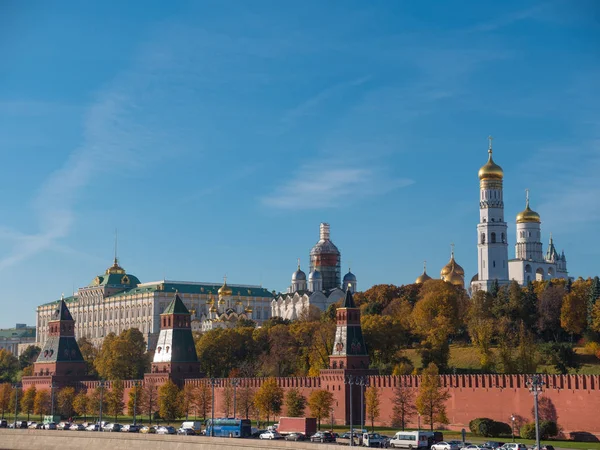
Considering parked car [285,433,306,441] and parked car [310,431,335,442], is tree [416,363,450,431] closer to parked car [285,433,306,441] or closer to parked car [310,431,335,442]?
parked car [310,431,335,442]

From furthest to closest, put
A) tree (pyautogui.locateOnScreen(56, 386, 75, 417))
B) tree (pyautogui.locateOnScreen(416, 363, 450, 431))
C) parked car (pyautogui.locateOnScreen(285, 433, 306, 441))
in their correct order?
tree (pyautogui.locateOnScreen(56, 386, 75, 417))
tree (pyautogui.locateOnScreen(416, 363, 450, 431))
parked car (pyautogui.locateOnScreen(285, 433, 306, 441))

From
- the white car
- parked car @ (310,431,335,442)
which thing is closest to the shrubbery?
parked car @ (310,431,335,442)

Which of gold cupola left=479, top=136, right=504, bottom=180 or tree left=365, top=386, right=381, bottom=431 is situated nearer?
tree left=365, top=386, right=381, bottom=431

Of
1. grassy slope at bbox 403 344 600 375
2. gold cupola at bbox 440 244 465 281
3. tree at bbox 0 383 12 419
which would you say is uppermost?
gold cupola at bbox 440 244 465 281

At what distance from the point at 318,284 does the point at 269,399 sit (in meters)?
77.6

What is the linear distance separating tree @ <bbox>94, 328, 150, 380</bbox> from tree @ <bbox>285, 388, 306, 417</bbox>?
34.2 m

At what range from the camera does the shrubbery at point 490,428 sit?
→ 246 feet

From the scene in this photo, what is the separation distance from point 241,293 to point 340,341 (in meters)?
103

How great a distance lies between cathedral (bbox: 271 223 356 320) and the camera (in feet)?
542

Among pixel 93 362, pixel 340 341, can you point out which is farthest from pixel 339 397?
pixel 93 362

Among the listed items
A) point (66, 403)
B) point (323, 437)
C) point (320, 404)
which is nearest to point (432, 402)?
point (320, 404)

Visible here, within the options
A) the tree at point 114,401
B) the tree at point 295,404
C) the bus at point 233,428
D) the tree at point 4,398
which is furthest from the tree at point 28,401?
the bus at point 233,428

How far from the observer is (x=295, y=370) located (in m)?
113

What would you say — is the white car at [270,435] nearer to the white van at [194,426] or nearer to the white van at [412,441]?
the white van at [194,426]
